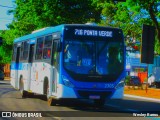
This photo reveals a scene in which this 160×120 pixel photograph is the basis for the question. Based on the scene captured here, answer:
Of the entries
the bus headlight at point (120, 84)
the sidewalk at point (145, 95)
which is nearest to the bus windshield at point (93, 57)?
the bus headlight at point (120, 84)

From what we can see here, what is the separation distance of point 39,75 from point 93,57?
3938 millimetres

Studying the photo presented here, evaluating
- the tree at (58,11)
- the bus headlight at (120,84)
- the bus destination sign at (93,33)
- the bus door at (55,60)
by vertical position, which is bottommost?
the bus headlight at (120,84)

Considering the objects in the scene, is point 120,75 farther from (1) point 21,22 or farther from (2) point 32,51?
(1) point 21,22

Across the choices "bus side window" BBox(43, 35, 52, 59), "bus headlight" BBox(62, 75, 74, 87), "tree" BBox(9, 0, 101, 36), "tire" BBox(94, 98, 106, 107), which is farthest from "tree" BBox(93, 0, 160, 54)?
"bus headlight" BBox(62, 75, 74, 87)

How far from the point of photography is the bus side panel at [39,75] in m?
18.2

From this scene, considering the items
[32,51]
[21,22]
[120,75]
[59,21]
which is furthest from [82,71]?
[21,22]

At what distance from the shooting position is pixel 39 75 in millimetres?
19406

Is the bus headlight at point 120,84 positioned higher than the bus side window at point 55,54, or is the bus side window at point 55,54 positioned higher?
the bus side window at point 55,54

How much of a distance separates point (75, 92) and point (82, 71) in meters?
0.85

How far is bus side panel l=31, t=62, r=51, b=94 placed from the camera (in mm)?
18188

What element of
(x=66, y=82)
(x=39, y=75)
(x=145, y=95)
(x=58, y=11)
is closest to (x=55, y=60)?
(x=66, y=82)

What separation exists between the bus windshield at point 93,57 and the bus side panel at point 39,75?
1.81 m

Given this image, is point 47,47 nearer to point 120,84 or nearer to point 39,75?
point 39,75

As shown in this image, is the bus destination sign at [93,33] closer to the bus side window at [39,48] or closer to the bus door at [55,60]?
the bus door at [55,60]
